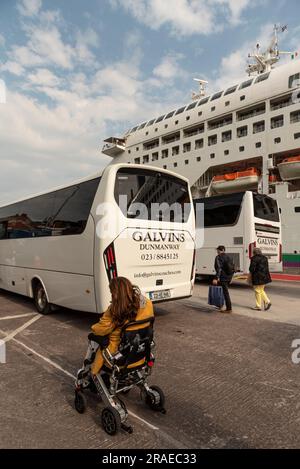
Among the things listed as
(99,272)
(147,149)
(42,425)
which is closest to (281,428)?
(42,425)

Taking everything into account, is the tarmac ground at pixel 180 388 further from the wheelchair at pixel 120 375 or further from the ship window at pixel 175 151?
the ship window at pixel 175 151

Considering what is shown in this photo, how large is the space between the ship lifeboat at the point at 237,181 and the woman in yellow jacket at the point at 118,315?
27.4 meters

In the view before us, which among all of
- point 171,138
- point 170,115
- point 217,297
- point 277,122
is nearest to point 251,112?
point 277,122

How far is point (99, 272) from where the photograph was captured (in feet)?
17.1

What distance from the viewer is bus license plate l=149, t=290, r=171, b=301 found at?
19.3 feet

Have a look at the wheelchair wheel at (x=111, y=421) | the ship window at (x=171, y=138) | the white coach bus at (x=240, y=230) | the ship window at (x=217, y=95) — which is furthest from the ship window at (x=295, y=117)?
the wheelchair wheel at (x=111, y=421)

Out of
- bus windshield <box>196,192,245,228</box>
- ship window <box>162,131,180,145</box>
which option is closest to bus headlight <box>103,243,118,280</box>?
bus windshield <box>196,192,245,228</box>

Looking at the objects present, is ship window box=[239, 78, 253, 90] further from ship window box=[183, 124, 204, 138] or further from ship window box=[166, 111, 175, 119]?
ship window box=[166, 111, 175, 119]

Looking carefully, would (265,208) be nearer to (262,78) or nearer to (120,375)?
(120,375)

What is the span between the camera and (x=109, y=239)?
521 centimetres

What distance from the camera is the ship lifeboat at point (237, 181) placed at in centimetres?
2808

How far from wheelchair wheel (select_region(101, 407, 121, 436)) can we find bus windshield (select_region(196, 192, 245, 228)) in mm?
10039

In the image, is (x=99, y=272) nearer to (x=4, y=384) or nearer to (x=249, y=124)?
(x=4, y=384)

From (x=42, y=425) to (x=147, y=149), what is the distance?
39.4 meters
